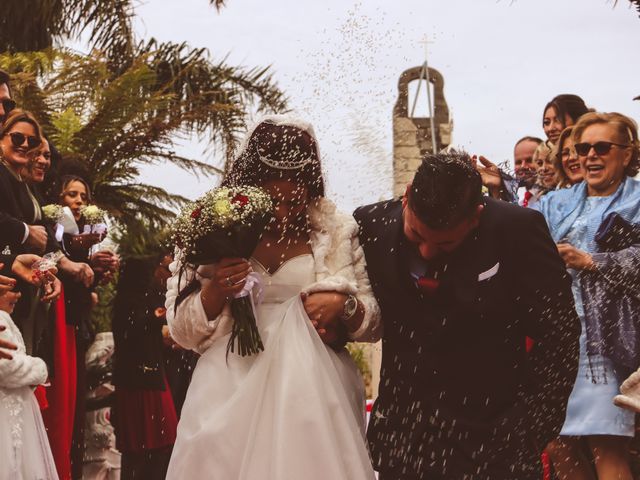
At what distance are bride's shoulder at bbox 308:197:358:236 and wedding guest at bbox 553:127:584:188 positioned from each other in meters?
2.57

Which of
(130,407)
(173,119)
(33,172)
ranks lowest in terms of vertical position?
(130,407)

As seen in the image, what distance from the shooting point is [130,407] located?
370 inches

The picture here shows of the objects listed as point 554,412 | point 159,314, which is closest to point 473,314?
point 554,412

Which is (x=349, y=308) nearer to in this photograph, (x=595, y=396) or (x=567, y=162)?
(x=595, y=396)

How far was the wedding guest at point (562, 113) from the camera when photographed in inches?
290

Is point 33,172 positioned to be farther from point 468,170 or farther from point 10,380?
point 468,170

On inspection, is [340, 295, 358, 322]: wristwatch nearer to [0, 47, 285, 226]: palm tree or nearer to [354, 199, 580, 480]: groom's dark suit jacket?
[354, 199, 580, 480]: groom's dark suit jacket

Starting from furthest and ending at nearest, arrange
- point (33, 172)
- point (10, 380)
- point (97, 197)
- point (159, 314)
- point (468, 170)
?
point (97, 197)
point (159, 314)
point (33, 172)
point (10, 380)
point (468, 170)

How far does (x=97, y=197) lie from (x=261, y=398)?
10.8m

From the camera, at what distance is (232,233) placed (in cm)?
414

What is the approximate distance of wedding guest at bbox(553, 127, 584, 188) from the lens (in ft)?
22.0

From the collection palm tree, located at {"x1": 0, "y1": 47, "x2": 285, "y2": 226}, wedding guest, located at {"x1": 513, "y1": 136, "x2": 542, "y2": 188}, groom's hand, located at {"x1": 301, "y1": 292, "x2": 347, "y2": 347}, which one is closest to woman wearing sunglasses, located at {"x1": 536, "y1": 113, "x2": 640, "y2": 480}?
wedding guest, located at {"x1": 513, "y1": 136, "x2": 542, "y2": 188}

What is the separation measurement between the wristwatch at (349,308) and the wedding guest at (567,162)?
2887 mm

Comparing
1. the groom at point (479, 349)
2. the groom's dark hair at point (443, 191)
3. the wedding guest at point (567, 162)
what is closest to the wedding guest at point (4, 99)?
the wedding guest at point (567, 162)
